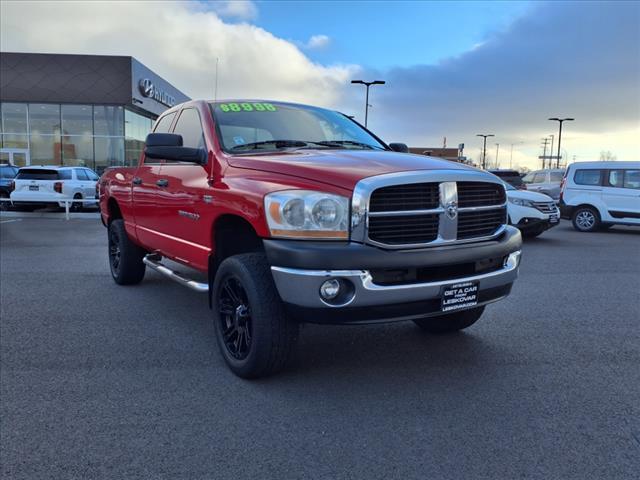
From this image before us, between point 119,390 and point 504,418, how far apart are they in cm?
243

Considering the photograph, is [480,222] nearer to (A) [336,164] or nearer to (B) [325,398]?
(A) [336,164]

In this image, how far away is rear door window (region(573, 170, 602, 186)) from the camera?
46.7 ft

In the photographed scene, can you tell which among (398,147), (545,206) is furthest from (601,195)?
(398,147)

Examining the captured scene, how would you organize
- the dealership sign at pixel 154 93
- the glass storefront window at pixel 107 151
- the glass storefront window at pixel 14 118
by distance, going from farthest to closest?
the dealership sign at pixel 154 93
the glass storefront window at pixel 107 151
the glass storefront window at pixel 14 118

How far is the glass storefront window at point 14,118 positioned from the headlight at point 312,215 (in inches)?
1259

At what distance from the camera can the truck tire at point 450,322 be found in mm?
4508

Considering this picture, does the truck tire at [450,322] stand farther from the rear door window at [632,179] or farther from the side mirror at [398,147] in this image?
the rear door window at [632,179]

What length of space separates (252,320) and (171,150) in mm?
1518

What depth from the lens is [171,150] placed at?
13.2 feet

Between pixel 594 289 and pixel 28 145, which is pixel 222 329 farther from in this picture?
pixel 28 145

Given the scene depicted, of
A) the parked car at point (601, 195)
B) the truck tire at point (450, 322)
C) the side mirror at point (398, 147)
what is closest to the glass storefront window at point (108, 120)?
the parked car at point (601, 195)

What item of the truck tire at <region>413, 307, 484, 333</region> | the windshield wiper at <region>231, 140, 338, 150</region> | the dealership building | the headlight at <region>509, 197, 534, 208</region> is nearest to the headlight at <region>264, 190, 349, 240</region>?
the windshield wiper at <region>231, 140, 338, 150</region>

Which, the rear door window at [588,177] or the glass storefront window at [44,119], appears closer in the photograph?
the rear door window at [588,177]

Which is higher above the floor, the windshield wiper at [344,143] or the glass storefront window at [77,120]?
the glass storefront window at [77,120]
